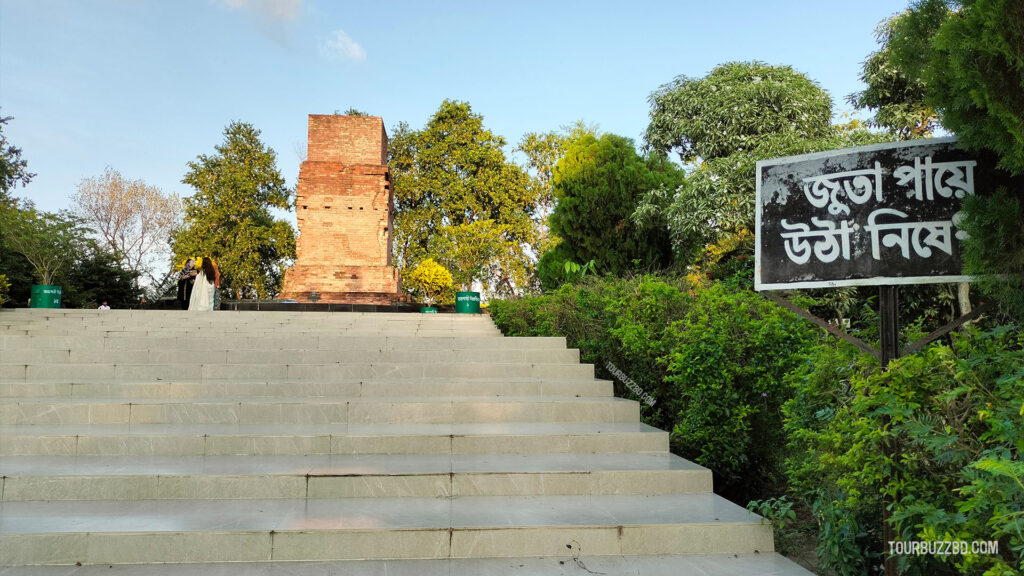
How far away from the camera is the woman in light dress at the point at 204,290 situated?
40.0 feet

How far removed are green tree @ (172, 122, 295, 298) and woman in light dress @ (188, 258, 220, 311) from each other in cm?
1250

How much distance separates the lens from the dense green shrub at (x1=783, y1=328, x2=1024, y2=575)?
1642 millimetres

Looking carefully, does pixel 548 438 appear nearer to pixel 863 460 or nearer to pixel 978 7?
pixel 863 460

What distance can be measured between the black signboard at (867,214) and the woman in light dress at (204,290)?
12.2 meters

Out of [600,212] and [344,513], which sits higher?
[600,212]

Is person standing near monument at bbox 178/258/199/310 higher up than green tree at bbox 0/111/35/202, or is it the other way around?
green tree at bbox 0/111/35/202

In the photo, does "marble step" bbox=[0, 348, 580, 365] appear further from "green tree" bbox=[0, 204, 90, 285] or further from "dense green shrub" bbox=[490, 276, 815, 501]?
"green tree" bbox=[0, 204, 90, 285]

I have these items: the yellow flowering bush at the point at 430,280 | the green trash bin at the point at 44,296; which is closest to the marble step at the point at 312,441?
the green trash bin at the point at 44,296

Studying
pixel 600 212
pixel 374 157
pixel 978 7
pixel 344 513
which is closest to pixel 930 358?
pixel 978 7

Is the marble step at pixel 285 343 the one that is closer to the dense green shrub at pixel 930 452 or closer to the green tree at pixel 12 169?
the dense green shrub at pixel 930 452

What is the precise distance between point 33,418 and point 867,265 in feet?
17.9

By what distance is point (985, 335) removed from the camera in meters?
2.09

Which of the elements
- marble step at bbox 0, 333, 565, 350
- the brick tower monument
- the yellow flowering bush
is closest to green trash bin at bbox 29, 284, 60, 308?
the brick tower monument

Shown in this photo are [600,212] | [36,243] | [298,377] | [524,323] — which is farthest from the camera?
[36,243]
